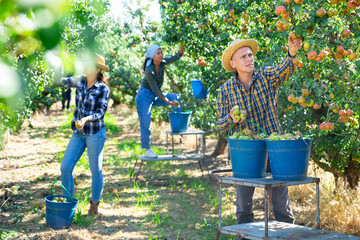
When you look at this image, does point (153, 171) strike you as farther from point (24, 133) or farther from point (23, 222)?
point (24, 133)

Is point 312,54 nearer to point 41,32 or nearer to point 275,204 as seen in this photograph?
point 275,204

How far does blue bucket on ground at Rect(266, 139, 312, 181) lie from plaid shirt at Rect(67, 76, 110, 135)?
2049 millimetres

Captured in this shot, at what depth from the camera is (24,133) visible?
1241cm

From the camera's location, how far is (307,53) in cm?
274

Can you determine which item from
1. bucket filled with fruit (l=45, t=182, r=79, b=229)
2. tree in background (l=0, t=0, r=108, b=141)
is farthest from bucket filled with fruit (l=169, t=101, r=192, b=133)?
tree in background (l=0, t=0, r=108, b=141)

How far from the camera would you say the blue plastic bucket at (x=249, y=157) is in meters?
2.80

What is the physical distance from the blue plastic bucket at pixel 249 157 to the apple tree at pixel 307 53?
0.40 metres

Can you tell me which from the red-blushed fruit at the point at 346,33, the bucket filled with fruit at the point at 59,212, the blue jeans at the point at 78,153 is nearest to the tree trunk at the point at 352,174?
the red-blushed fruit at the point at 346,33

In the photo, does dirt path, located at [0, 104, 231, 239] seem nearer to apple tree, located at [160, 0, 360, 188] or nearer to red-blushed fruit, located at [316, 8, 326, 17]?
apple tree, located at [160, 0, 360, 188]

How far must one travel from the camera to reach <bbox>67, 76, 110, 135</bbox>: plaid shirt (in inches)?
164

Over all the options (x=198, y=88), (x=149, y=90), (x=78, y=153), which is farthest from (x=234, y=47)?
(x=198, y=88)

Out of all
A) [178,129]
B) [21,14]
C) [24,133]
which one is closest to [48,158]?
[178,129]

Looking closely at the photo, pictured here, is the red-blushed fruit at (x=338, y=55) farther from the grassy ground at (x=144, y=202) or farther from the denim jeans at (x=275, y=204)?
the grassy ground at (x=144, y=202)

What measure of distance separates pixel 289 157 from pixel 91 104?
2.31 meters
